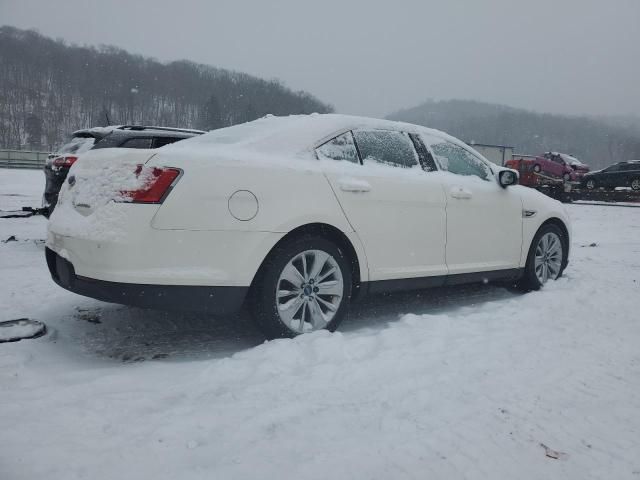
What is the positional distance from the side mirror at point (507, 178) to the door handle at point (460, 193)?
1.92 feet

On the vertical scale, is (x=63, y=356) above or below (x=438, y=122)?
below

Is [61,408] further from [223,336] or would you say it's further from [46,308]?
[46,308]

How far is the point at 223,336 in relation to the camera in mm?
3301

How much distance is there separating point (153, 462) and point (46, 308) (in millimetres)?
2484

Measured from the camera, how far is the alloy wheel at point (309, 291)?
9.81 ft

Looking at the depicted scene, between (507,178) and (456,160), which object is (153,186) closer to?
(456,160)

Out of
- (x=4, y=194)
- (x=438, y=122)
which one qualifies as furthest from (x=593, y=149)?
(x=4, y=194)

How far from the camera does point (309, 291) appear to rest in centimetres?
310

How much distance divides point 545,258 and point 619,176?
2142cm

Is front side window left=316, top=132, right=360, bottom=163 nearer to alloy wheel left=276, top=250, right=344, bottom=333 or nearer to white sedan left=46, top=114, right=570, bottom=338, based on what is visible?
white sedan left=46, top=114, right=570, bottom=338

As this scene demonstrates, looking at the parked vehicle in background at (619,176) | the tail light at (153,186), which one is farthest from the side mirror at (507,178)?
the parked vehicle in background at (619,176)

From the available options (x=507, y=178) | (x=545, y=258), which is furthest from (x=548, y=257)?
(x=507, y=178)

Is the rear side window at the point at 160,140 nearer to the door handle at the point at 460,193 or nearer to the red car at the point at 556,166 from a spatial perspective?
the door handle at the point at 460,193

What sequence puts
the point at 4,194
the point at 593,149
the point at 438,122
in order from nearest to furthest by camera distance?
the point at 4,194
the point at 593,149
the point at 438,122
